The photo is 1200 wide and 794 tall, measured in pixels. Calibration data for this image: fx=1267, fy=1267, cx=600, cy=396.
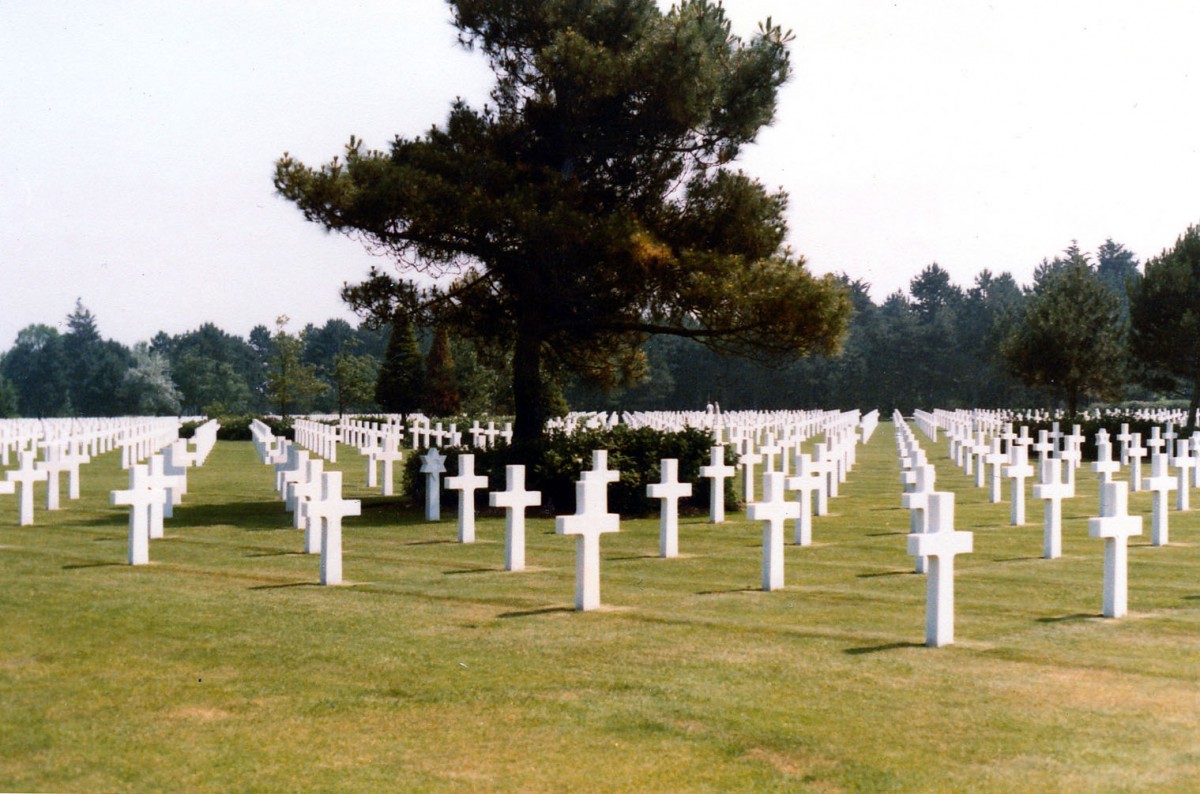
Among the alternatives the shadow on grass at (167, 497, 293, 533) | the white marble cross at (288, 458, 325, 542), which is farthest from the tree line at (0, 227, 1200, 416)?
the white marble cross at (288, 458, 325, 542)

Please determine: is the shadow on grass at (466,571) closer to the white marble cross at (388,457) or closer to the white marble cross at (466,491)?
the white marble cross at (466,491)

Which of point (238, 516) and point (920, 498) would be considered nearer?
point (920, 498)

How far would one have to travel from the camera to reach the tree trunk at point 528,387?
18.8m

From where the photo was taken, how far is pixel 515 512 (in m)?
10.7

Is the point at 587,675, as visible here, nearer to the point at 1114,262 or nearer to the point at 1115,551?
the point at 1115,551

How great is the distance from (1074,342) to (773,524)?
122 ft

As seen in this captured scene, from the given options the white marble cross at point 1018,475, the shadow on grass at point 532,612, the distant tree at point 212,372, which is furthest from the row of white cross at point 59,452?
the distant tree at point 212,372

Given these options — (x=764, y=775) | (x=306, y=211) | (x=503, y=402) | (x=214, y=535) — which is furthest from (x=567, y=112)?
(x=503, y=402)

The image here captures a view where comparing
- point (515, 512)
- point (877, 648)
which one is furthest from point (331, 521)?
point (877, 648)

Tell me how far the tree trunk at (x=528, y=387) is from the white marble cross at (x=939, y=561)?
11.4 m

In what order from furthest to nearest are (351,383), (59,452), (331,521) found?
1. (351,383)
2. (59,452)
3. (331,521)

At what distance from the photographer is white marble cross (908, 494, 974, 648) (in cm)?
746

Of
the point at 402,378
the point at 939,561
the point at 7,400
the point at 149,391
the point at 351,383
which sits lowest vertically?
the point at 939,561

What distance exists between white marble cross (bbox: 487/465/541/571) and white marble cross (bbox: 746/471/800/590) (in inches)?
80.1
